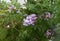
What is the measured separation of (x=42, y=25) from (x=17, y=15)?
0.17 meters

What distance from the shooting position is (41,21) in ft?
4.44

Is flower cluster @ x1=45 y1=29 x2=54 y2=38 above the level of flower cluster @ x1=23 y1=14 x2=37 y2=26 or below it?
below

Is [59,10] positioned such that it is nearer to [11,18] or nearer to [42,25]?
[42,25]

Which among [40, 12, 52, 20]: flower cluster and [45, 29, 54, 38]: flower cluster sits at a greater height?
[40, 12, 52, 20]: flower cluster

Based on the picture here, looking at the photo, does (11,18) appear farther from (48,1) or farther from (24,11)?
(48,1)

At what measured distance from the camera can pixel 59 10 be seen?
4.44 ft

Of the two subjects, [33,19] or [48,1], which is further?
[48,1]

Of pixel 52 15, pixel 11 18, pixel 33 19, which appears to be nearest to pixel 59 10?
pixel 52 15

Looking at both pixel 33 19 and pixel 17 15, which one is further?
pixel 17 15

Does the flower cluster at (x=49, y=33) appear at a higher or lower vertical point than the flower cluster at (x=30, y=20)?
lower

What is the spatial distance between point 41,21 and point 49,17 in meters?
0.05

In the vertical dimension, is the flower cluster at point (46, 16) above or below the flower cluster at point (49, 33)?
above

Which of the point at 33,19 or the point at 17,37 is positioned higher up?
the point at 33,19

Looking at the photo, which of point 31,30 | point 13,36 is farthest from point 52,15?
point 13,36
